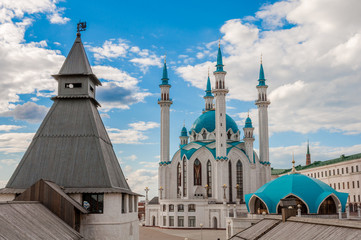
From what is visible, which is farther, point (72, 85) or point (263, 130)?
point (263, 130)

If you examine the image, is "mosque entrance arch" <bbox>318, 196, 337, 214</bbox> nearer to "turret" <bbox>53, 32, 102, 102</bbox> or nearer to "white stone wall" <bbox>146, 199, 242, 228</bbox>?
"white stone wall" <bbox>146, 199, 242, 228</bbox>

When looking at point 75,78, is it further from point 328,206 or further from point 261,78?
point 261,78

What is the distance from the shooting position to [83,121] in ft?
97.2

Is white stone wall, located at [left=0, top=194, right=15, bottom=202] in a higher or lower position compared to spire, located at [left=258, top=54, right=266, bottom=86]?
lower

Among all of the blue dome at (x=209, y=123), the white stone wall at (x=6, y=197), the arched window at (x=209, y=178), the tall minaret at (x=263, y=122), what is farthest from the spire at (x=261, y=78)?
the white stone wall at (x=6, y=197)

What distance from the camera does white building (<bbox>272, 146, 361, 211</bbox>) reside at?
73000 mm

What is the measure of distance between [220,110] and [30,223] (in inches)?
2141

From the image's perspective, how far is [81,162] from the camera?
90.4 feet

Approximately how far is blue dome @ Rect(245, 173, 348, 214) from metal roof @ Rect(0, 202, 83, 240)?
25472 mm

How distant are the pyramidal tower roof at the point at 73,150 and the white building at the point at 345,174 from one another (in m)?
54.3

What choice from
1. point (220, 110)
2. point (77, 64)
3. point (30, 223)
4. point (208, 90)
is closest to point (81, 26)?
point (77, 64)

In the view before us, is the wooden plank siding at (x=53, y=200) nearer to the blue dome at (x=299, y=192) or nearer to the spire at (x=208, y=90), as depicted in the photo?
the blue dome at (x=299, y=192)

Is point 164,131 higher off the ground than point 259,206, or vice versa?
point 164,131

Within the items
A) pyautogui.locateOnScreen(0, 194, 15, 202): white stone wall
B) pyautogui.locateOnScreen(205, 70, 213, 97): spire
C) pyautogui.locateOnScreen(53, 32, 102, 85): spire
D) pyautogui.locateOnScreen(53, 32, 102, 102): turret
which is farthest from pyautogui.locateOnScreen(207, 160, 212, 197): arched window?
pyautogui.locateOnScreen(0, 194, 15, 202): white stone wall
